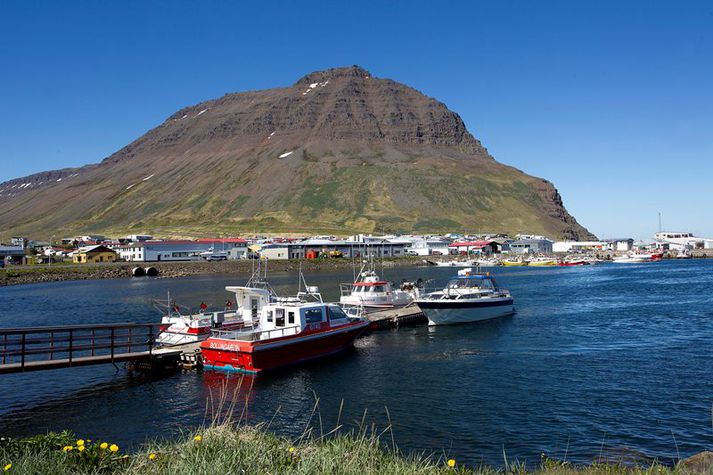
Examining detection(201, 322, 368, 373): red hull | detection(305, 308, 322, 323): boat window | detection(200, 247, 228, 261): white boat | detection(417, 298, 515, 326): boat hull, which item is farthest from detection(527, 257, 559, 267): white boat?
detection(201, 322, 368, 373): red hull

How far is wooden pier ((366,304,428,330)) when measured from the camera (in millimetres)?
52819

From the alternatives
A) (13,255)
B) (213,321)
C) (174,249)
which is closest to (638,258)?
(174,249)

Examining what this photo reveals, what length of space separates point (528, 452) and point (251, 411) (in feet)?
42.5

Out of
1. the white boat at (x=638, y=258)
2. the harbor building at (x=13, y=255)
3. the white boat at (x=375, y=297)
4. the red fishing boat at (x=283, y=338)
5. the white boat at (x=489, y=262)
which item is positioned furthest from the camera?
the white boat at (x=489, y=262)

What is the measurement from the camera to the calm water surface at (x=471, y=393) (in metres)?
22.9

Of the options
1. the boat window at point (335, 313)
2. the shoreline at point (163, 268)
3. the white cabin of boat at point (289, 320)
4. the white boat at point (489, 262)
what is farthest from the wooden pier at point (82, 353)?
the white boat at point (489, 262)

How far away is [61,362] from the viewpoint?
97.7ft

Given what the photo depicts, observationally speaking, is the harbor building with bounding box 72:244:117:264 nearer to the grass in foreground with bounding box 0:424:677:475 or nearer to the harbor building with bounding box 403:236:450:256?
the harbor building with bounding box 403:236:450:256

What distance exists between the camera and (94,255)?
15712cm

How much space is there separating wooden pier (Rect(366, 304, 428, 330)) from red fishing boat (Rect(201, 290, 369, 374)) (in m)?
10.3

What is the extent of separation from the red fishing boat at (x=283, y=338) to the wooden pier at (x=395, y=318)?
1028 centimetres

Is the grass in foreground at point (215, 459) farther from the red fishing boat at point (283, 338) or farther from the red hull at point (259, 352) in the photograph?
the red fishing boat at point (283, 338)

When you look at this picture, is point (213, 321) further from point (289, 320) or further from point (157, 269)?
point (157, 269)

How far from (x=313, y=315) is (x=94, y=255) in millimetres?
137416
